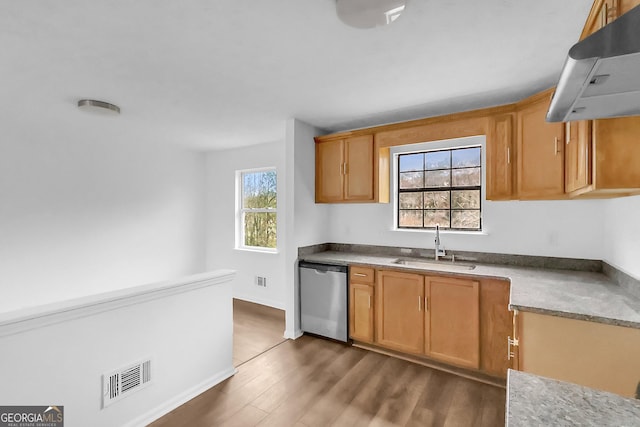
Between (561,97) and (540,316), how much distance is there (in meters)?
1.41

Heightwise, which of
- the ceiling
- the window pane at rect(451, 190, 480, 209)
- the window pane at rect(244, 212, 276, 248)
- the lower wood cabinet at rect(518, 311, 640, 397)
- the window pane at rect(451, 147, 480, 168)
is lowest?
the lower wood cabinet at rect(518, 311, 640, 397)

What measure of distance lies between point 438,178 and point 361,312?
1.74 m

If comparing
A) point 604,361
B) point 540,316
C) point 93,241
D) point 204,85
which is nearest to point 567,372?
point 604,361

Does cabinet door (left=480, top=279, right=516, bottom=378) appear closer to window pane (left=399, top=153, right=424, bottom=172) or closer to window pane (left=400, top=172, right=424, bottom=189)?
window pane (left=400, top=172, right=424, bottom=189)

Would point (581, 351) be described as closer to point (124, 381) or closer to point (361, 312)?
point (361, 312)

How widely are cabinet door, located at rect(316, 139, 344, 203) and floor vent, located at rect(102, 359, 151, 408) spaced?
2.39 metres

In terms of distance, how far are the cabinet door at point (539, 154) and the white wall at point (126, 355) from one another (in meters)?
2.71

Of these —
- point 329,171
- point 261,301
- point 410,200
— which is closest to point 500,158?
point 410,200

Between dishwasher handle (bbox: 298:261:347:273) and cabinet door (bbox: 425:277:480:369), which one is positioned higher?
dishwasher handle (bbox: 298:261:347:273)

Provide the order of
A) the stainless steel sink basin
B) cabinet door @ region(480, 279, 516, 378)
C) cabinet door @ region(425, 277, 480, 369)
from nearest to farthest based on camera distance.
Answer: cabinet door @ region(480, 279, 516, 378), cabinet door @ region(425, 277, 480, 369), the stainless steel sink basin

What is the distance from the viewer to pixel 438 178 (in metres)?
3.34

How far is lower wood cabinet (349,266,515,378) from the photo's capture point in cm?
241

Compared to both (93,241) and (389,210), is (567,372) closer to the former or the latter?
(389,210)


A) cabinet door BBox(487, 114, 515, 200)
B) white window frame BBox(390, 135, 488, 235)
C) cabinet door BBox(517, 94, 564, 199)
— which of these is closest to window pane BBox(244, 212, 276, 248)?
white window frame BBox(390, 135, 488, 235)
